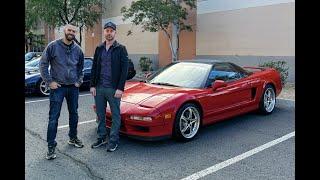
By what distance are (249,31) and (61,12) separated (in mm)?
11790

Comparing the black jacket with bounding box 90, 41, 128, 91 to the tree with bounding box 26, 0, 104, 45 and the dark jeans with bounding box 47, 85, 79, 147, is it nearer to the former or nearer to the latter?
the dark jeans with bounding box 47, 85, 79, 147

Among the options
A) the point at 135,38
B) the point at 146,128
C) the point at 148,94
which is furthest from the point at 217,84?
the point at 135,38

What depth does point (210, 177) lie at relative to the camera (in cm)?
382

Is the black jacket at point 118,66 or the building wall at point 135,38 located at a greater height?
the building wall at point 135,38

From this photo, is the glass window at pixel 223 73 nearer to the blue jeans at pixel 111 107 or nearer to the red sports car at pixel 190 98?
the red sports car at pixel 190 98

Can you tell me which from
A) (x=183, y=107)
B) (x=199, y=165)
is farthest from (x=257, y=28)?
(x=199, y=165)

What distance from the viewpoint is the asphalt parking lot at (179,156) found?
3.92 metres

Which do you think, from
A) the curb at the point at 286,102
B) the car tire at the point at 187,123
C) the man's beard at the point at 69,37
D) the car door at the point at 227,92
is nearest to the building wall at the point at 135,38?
the curb at the point at 286,102

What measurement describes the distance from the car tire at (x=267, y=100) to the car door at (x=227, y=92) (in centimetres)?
51

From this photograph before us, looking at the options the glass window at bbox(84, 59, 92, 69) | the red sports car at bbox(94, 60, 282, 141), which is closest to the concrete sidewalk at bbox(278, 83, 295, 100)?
the red sports car at bbox(94, 60, 282, 141)

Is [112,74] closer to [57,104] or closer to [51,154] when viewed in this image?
[57,104]

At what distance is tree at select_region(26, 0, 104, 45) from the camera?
2022cm
